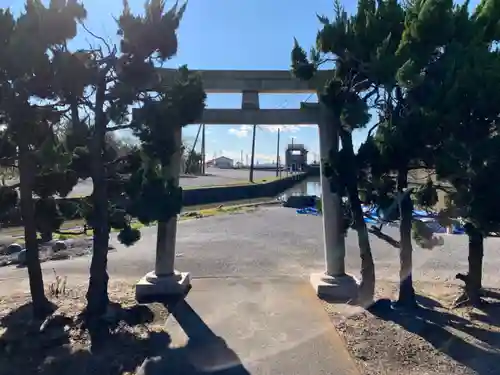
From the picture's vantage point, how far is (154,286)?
23.8ft

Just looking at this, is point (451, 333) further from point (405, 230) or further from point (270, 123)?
point (270, 123)

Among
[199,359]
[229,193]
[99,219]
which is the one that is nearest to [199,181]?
[229,193]

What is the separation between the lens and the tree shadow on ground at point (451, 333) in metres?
4.82

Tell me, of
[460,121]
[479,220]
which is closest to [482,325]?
[479,220]

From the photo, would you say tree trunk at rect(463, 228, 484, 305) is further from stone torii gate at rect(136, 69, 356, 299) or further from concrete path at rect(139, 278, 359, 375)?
concrete path at rect(139, 278, 359, 375)

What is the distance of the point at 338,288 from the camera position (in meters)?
7.19

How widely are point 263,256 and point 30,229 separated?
5.89 metres

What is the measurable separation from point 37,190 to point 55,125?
0.97 m

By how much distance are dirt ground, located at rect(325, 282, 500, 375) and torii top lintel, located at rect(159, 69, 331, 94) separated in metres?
3.47

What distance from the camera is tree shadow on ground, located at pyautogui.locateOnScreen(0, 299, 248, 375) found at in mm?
4801

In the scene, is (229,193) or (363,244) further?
(229,193)

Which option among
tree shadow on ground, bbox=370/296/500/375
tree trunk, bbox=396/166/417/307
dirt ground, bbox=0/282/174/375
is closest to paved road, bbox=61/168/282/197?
dirt ground, bbox=0/282/174/375

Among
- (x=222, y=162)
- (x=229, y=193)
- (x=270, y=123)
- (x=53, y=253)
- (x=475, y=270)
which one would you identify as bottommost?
(x=53, y=253)

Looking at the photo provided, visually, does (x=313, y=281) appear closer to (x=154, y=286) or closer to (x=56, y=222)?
(x=154, y=286)
